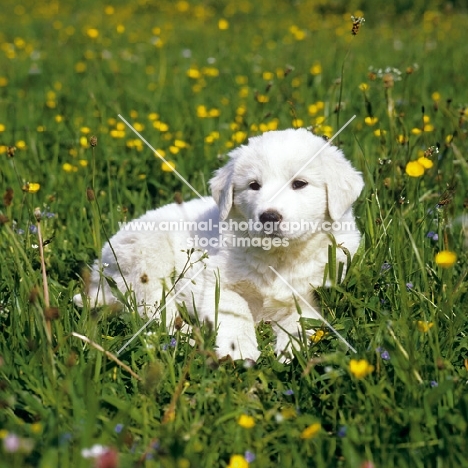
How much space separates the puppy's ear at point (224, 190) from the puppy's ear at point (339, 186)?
427 mm

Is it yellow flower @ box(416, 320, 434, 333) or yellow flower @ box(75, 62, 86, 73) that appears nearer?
yellow flower @ box(416, 320, 434, 333)

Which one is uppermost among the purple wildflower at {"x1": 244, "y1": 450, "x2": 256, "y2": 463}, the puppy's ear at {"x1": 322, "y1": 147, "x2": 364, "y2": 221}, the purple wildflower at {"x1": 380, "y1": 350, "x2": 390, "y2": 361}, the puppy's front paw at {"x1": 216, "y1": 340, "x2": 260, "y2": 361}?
the puppy's ear at {"x1": 322, "y1": 147, "x2": 364, "y2": 221}

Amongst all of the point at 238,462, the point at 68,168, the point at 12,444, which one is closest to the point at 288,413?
the point at 238,462

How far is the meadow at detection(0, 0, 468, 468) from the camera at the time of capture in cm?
212

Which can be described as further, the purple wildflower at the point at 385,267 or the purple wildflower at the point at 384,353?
the purple wildflower at the point at 385,267

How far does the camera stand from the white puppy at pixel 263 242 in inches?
118

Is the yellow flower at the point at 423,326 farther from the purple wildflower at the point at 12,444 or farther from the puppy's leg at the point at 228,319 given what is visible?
the purple wildflower at the point at 12,444

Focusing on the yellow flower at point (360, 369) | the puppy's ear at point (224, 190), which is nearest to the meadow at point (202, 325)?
the yellow flower at point (360, 369)

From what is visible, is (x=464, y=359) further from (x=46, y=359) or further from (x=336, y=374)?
(x=46, y=359)

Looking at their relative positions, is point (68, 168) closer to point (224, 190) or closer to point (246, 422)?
point (224, 190)

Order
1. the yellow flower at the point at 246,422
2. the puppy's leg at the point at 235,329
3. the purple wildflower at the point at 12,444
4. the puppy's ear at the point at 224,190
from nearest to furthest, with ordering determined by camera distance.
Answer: the purple wildflower at the point at 12,444
the yellow flower at the point at 246,422
the puppy's leg at the point at 235,329
the puppy's ear at the point at 224,190

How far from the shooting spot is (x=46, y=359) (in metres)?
2.33

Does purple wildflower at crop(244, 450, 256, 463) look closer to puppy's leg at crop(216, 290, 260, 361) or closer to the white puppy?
puppy's leg at crop(216, 290, 260, 361)

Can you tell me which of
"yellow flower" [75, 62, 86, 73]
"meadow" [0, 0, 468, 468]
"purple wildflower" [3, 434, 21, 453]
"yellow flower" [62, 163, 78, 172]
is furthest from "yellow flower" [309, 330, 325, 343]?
"yellow flower" [75, 62, 86, 73]
